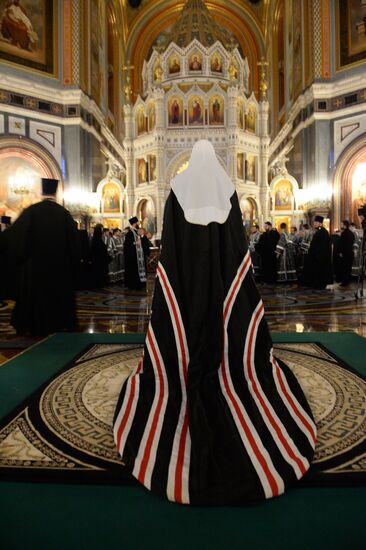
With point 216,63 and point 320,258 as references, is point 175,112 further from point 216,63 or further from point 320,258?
point 320,258

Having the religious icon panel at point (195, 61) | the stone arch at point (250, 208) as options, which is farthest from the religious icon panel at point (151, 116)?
the stone arch at point (250, 208)

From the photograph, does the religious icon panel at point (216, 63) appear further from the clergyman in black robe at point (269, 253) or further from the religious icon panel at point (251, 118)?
the clergyman in black robe at point (269, 253)

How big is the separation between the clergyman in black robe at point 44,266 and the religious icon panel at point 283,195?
17.3 meters

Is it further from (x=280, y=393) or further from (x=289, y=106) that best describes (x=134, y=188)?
(x=280, y=393)

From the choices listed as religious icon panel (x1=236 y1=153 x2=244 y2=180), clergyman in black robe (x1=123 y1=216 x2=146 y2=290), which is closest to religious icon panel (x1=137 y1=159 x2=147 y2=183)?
religious icon panel (x1=236 y1=153 x2=244 y2=180)

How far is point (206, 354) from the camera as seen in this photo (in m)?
2.58

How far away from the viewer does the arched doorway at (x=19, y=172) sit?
635 inches

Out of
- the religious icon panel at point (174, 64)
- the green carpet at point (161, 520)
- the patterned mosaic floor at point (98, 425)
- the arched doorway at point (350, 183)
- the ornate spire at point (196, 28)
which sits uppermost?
the ornate spire at point (196, 28)

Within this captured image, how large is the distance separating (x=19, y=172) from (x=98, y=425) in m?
15.9

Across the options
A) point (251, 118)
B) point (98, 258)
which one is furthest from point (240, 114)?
point (98, 258)

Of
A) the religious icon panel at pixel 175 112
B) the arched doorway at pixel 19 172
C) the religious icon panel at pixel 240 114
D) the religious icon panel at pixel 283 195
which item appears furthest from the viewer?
the religious icon panel at pixel 240 114

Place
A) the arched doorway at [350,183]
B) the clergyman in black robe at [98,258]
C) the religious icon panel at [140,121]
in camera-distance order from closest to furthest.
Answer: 1. the clergyman in black robe at [98,258]
2. the arched doorway at [350,183]
3. the religious icon panel at [140,121]

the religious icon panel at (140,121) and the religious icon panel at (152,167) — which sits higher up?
the religious icon panel at (140,121)

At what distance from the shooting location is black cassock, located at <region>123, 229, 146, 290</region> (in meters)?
10.6
